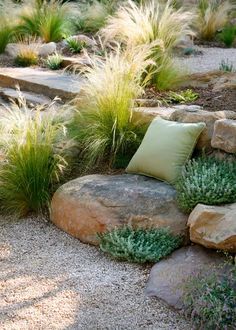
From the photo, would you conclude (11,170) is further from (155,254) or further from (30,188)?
(155,254)

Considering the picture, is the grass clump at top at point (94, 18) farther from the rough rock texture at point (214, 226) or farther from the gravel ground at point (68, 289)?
the rough rock texture at point (214, 226)

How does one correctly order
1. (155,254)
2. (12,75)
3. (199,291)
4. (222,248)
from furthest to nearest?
(12,75) → (155,254) → (222,248) → (199,291)

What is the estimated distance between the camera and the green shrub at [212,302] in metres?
2.53

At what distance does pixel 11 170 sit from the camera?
3781 mm

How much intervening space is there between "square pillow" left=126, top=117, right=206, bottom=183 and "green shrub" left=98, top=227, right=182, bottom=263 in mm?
479

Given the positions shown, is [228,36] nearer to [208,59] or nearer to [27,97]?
[208,59]

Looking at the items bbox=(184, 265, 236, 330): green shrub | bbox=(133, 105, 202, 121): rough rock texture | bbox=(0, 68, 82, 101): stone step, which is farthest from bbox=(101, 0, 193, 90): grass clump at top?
bbox=(184, 265, 236, 330): green shrub

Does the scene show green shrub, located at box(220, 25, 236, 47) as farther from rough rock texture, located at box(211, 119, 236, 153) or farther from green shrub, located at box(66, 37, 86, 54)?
rough rock texture, located at box(211, 119, 236, 153)

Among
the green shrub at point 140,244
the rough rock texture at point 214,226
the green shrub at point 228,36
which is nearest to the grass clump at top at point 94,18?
the green shrub at point 228,36

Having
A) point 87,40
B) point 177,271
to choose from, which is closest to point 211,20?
point 87,40

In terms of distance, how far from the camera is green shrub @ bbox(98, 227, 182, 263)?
3133mm

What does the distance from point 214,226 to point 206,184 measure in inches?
14.0

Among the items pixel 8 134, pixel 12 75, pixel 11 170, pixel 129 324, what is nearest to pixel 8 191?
pixel 11 170

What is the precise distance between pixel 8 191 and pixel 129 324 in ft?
4.98
